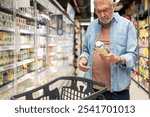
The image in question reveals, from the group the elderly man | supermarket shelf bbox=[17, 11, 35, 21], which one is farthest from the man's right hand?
supermarket shelf bbox=[17, 11, 35, 21]

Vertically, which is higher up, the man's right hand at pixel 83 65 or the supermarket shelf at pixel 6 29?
the supermarket shelf at pixel 6 29

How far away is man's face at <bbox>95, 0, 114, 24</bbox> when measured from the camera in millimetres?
2209

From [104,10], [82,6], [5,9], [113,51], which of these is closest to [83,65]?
[113,51]

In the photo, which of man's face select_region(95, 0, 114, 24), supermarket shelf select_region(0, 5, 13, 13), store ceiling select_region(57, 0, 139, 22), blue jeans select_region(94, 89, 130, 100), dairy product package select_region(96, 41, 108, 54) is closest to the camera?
dairy product package select_region(96, 41, 108, 54)

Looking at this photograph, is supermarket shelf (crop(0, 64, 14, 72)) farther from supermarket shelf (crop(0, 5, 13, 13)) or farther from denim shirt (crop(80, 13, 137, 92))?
denim shirt (crop(80, 13, 137, 92))

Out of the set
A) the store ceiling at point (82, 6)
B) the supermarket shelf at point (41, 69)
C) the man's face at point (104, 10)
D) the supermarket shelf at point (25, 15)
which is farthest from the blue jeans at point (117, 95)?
the store ceiling at point (82, 6)

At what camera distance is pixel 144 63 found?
805 cm

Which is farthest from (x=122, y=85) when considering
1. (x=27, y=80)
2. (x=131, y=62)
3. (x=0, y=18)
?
(x=27, y=80)

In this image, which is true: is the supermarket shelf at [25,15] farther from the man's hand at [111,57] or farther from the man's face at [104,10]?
the man's hand at [111,57]

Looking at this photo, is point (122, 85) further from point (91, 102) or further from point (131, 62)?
point (91, 102)

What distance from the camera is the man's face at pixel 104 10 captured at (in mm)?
2209

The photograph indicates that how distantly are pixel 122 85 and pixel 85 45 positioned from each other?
0.52m

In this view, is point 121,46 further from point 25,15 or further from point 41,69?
point 41,69

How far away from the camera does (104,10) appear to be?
2234 mm
